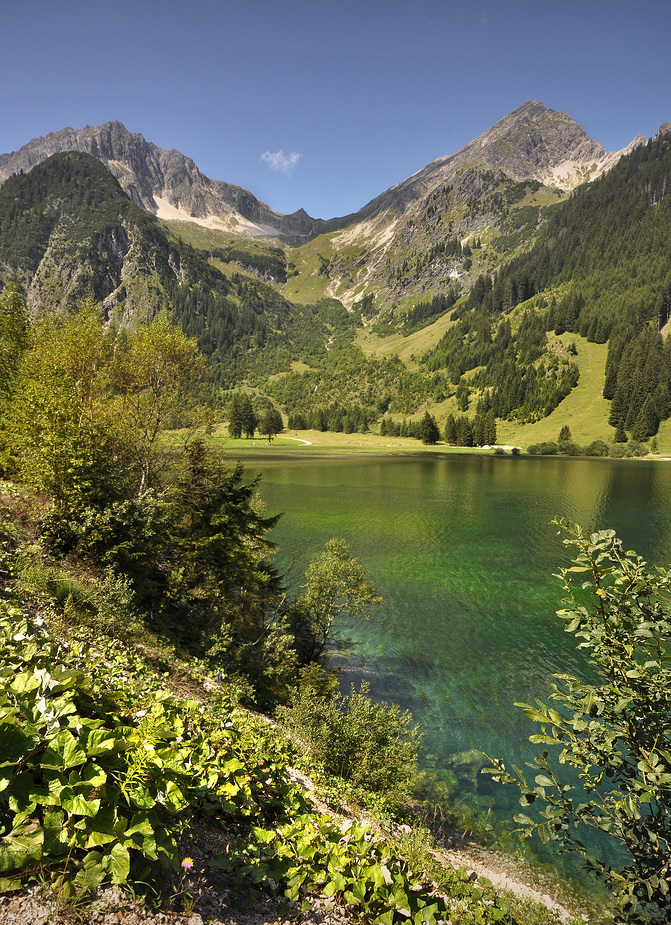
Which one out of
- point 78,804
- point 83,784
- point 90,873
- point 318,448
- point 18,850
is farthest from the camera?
point 318,448

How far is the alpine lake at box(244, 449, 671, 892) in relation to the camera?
61.7 feet

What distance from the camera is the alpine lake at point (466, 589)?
18812 mm

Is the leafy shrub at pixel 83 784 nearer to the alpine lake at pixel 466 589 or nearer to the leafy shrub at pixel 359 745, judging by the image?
the leafy shrub at pixel 359 745

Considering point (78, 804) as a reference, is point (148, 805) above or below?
below

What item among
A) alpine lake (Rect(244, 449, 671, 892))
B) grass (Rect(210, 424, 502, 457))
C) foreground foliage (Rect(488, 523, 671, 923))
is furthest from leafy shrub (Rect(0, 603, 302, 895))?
grass (Rect(210, 424, 502, 457))

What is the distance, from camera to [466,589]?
38125 millimetres

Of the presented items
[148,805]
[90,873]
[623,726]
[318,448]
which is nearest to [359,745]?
[623,726]

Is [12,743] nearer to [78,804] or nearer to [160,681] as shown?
[78,804]

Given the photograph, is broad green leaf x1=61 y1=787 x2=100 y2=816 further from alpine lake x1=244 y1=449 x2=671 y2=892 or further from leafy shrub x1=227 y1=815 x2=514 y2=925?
alpine lake x1=244 y1=449 x2=671 y2=892

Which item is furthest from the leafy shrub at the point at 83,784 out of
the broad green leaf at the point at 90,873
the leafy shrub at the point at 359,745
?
the leafy shrub at the point at 359,745

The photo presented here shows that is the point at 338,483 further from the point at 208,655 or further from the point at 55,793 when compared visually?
the point at 55,793

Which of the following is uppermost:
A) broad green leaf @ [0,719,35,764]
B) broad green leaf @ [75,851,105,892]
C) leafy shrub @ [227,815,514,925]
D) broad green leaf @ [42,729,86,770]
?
broad green leaf @ [0,719,35,764]

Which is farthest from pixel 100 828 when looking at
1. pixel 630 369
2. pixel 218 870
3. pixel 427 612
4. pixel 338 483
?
pixel 630 369

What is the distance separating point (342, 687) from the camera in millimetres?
23156
